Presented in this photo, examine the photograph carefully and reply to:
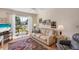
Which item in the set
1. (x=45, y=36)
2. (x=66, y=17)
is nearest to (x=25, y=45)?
(x=45, y=36)

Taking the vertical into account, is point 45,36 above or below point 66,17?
below

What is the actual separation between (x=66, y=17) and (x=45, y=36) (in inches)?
20.6

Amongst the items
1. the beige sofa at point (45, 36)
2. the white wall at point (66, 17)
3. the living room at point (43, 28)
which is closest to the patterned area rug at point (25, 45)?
the living room at point (43, 28)

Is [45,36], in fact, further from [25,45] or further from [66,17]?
[66,17]

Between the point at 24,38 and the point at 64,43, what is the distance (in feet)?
2.50

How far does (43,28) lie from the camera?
2.17 meters

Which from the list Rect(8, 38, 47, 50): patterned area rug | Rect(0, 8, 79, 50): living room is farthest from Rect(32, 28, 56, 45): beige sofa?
Rect(8, 38, 47, 50): patterned area rug

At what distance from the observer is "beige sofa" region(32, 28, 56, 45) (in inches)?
84.6

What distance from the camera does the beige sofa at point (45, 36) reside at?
2.15 m

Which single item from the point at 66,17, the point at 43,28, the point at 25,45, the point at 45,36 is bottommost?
the point at 25,45

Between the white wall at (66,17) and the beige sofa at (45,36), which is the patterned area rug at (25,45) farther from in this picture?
the white wall at (66,17)

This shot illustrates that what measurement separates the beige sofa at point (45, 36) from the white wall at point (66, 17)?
0.25 metres
